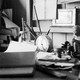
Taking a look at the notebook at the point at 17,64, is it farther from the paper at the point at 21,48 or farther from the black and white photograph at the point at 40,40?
the paper at the point at 21,48

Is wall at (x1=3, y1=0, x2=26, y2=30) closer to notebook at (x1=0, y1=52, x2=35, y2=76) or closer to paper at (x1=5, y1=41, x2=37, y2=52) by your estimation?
paper at (x1=5, y1=41, x2=37, y2=52)

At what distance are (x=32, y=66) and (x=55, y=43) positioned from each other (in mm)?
925

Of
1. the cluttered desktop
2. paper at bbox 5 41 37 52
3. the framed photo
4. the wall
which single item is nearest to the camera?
the cluttered desktop

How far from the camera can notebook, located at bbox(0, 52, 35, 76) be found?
0.78 m

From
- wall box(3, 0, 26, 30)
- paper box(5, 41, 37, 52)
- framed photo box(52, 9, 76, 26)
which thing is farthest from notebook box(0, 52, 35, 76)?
wall box(3, 0, 26, 30)

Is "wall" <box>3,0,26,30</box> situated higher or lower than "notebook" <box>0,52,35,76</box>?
higher

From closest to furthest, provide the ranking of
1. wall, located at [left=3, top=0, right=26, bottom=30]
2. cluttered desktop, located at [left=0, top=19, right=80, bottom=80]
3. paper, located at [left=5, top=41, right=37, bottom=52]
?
cluttered desktop, located at [left=0, top=19, right=80, bottom=80], paper, located at [left=5, top=41, right=37, bottom=52], wall, located at [left=3, top=0, right=26, bottom=30]

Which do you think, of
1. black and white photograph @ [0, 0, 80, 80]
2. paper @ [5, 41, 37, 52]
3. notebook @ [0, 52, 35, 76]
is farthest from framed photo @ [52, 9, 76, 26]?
notebook @ [0, 52, 35, 76]

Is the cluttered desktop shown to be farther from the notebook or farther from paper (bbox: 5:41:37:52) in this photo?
paper (bbox: 5:41:37:52)

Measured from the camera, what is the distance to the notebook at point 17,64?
0.78 meters

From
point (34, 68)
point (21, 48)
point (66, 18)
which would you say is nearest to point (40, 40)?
point (21, 48)

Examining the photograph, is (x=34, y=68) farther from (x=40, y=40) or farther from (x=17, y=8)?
(x=17, y=8)

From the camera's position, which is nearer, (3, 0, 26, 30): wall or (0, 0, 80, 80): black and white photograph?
(0, 0, 80, 80): black and white photograph

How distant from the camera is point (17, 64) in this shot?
86cm
